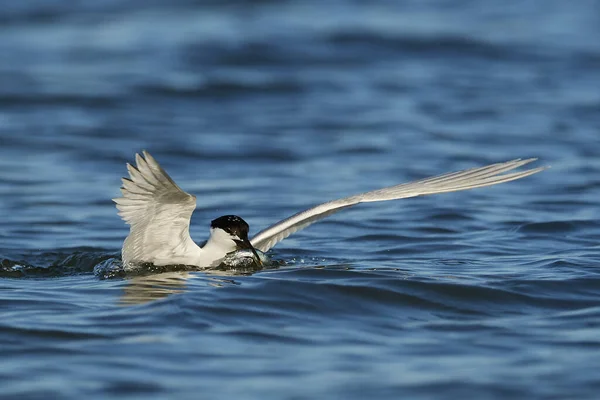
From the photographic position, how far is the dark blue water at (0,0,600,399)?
7535 millimetres

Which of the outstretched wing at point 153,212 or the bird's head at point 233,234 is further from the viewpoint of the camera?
the bird's head at point 233,234

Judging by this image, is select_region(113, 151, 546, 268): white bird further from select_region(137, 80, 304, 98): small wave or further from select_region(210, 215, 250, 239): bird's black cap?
select_region(137, 80, 304, 98): small wave

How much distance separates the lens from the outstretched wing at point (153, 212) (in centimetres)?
891

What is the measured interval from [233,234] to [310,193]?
5202 mm

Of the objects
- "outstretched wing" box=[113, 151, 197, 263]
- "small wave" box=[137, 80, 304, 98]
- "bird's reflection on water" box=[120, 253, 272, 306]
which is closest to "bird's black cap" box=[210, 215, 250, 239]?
"bird's reflection on water" box=[120, 253, 272, 306]

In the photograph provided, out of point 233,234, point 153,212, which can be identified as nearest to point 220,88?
point 233,234

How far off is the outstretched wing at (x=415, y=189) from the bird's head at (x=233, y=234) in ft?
1.18

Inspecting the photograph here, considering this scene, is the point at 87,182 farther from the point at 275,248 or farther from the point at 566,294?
the point at 566,294

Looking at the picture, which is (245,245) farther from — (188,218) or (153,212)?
(153,212)

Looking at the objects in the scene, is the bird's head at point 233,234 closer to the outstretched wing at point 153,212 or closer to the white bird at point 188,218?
the white bird at point 188,218

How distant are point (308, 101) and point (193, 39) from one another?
6.17 m

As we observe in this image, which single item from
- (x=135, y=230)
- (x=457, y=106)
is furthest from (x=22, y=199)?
(x=457, y=106)

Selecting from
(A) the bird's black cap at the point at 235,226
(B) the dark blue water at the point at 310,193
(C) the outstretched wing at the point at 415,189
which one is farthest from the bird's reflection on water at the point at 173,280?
(C) the outstretched wing at the point at 415,189

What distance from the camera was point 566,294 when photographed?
9477 millimetres
